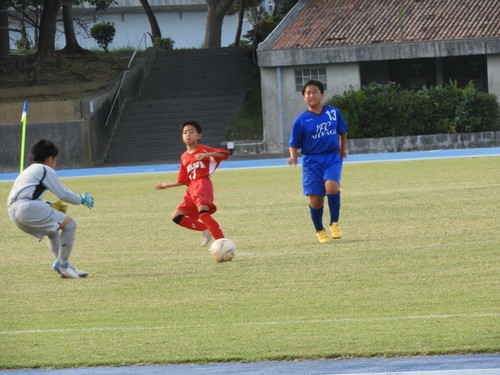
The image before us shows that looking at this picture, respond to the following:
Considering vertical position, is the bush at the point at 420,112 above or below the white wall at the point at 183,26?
below

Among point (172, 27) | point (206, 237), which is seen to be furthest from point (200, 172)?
point (172, 27)

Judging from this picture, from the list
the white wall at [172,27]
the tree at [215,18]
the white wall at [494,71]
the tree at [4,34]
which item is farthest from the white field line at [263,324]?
the white wall at [172,27]

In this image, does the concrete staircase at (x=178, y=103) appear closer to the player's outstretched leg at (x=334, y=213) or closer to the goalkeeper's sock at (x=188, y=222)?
the player's outstretched leg at (x=334, y=213)

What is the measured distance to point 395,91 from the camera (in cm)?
4350

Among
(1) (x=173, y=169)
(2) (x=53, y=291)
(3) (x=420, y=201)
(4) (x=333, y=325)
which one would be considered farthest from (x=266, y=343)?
(1) (x=173, y=169)

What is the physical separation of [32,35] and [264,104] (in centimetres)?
3083

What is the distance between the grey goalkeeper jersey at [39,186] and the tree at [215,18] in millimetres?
42488

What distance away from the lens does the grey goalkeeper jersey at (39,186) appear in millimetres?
12297

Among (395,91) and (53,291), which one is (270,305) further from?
(395,91)

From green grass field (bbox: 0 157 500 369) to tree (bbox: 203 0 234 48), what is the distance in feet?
113

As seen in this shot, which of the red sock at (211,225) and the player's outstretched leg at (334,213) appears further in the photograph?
the player's outstretched leg at (334,213)

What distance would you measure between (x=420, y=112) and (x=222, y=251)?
29.5m

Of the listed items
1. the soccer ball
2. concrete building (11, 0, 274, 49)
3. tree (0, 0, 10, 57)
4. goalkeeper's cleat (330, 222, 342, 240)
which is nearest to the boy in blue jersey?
goalkeeper's cleat (330, 222, 342, 240)

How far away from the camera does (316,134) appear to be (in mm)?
15016
